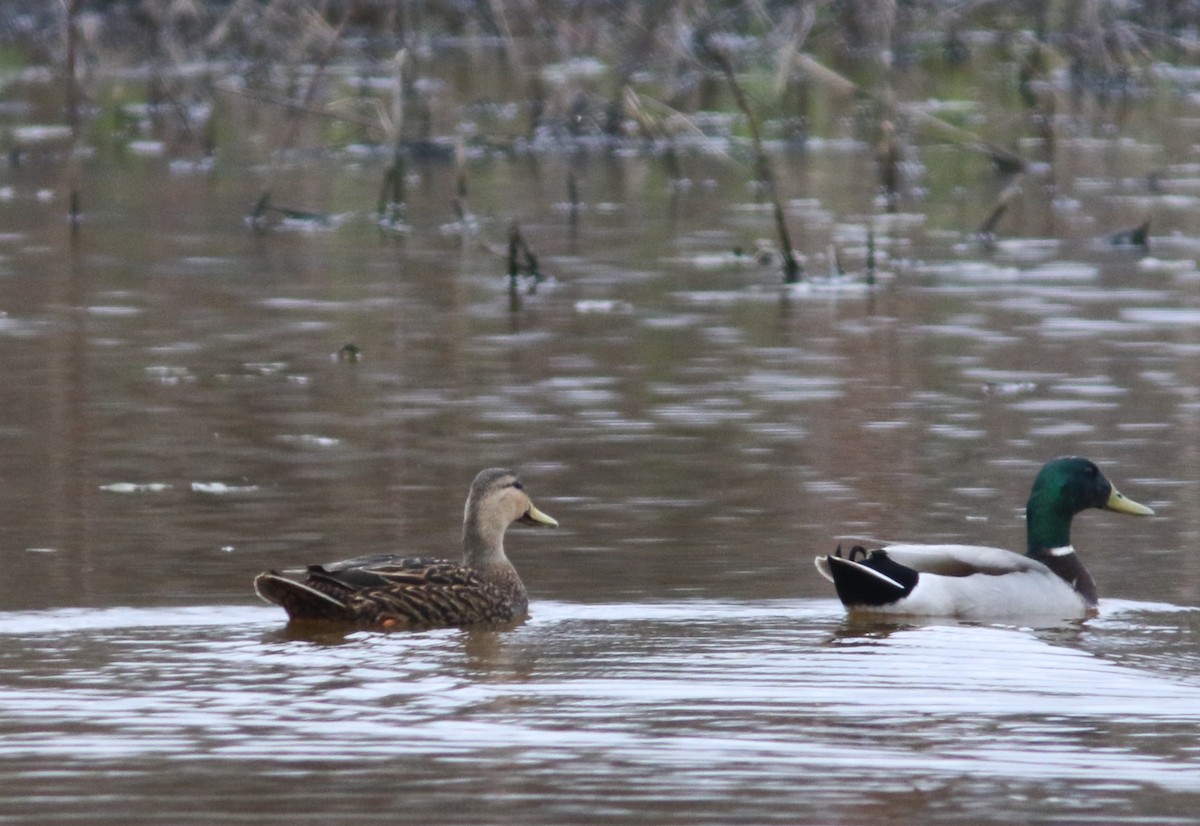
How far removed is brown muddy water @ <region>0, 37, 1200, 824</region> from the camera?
6438 millimetres

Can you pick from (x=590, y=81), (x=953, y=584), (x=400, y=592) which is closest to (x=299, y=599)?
(x=400, y=592)

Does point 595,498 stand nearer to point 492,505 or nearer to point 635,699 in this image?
point 492,505

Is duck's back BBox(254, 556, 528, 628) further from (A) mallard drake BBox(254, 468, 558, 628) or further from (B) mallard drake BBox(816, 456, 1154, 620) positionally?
(B) mallard drake BBox(816, 456, 1154, 620)

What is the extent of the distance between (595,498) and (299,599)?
2414 mm

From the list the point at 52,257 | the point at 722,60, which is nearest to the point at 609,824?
the point at 722,60

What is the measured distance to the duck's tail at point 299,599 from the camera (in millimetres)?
8117

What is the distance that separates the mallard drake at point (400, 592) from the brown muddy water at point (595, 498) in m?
0.16

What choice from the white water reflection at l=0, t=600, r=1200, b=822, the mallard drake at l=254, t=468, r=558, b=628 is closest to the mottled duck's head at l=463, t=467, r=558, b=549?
the mallard drake at l=254, t=468, r=558, b=628

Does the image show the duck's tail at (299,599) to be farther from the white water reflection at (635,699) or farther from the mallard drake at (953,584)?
the mallard drake at (953,584)

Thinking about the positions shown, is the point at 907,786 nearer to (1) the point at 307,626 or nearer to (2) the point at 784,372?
(1) the point at 307,626

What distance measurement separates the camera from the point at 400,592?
8375mm

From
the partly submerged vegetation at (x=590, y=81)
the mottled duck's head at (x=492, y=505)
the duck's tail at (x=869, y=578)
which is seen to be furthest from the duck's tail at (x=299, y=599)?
the partly submerged vegetation at (x=590, y=81)

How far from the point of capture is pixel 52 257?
1802 cm

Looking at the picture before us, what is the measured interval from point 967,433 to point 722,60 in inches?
235
